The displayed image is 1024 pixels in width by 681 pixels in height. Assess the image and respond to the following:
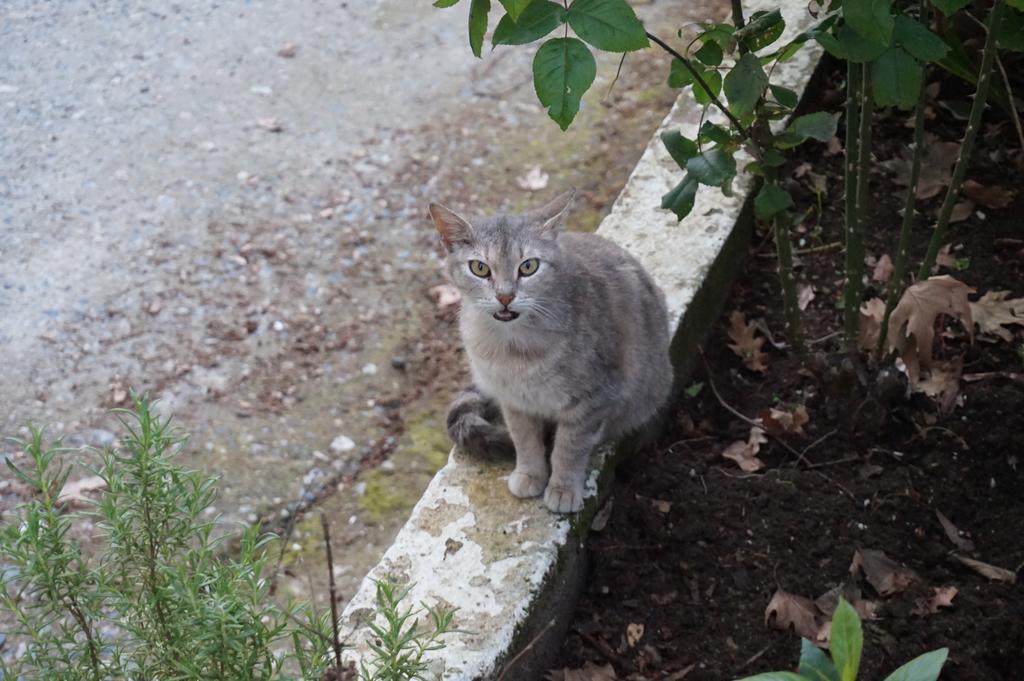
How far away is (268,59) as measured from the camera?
224 inches

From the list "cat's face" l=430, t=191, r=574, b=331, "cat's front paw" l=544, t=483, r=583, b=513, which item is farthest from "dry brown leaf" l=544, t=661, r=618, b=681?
"cat's face" l=430, t=191, r=574, b=331

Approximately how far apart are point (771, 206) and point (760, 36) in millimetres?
429

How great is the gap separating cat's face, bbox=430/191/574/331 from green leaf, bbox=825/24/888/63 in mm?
920

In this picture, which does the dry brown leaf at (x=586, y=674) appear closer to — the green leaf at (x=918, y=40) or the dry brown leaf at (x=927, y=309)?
the dry brown leaf at (x=927, y=309)

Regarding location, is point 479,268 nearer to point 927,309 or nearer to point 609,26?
point 609,26

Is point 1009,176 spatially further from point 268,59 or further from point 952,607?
point 268,59

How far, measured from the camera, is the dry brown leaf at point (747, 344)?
357 centimetres

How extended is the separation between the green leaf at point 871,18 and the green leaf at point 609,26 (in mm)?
461

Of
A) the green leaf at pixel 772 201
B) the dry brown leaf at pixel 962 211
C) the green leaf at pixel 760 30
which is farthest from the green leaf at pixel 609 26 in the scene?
the dry brown leaf at pixel 962 211

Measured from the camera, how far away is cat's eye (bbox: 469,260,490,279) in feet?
9.48

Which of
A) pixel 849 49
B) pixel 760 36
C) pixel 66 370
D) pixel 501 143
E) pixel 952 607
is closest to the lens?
pixel 849 49

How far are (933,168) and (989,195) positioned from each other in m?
0.22

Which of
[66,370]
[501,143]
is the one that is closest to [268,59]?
[501,143]

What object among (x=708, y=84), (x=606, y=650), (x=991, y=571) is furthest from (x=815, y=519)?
(x=708, y=84)
